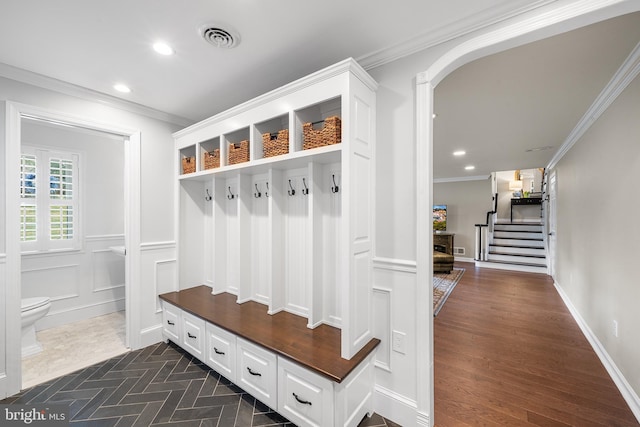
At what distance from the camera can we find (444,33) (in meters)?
1.65

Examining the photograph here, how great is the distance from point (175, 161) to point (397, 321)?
9.39ft

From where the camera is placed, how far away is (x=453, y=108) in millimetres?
2996

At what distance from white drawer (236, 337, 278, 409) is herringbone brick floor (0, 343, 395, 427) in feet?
0.38

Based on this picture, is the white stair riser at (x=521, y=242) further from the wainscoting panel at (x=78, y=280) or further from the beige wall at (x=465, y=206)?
the wainscoting panel at (x=78, y=280)

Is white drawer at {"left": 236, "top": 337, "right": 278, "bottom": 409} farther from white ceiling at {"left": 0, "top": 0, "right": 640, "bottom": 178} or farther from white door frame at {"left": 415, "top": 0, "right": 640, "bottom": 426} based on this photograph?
white ceiling at {"left": 0, "top": 0, "right": 640, "bottom": 178}

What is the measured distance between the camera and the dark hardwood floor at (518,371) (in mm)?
1919

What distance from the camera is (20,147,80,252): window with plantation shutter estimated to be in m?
3.28

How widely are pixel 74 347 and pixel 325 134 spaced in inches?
138

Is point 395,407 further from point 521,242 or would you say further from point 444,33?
point 521,242

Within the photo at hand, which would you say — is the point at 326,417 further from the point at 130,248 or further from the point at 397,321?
the point at 130,248

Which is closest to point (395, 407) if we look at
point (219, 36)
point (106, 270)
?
point (219, 36)

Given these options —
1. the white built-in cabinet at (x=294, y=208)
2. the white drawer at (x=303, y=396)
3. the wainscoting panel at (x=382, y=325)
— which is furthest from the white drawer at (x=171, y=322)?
the wainscoting panel at (x=382, y=325)

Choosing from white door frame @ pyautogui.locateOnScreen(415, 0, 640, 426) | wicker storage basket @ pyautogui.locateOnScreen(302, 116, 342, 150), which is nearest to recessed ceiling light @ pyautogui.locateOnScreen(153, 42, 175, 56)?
wicker storage basket @ pyautogui.locateOnScreen(302, 116, 342, 150)

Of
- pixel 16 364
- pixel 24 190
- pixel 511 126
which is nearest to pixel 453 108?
pixel 511 126
